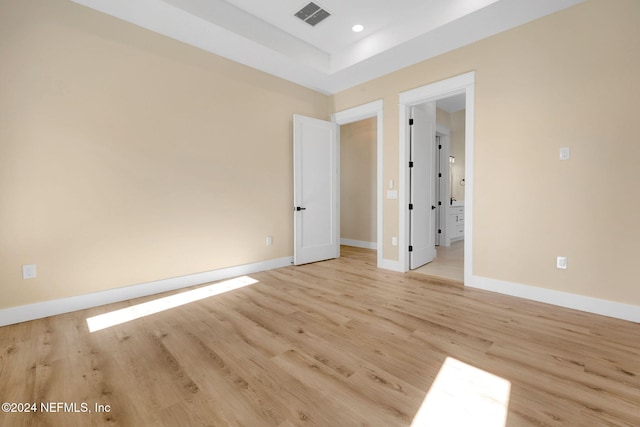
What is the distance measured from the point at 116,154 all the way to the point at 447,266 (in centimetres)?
475

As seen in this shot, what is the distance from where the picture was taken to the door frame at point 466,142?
132 inches

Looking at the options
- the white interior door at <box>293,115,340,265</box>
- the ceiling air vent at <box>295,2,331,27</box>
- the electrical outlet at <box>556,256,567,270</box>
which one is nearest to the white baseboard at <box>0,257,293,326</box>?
the white interior door at <box>293,115,340,265</box>

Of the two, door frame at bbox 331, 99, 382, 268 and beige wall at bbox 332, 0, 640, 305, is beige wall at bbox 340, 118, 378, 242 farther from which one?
beige wall at bbox 332, 0, 640, 305

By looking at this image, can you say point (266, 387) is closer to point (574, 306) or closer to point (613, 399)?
point (613, 399)

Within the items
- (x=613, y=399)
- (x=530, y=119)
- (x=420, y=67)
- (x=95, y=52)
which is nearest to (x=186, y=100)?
(x=95, y=52)

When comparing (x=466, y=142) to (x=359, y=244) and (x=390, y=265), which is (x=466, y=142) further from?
(x=359, y=244)

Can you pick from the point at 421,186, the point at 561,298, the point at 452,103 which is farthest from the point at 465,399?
the point at 452,103

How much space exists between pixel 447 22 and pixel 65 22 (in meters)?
3.89

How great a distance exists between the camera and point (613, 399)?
1.48 meters

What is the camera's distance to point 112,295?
293cm

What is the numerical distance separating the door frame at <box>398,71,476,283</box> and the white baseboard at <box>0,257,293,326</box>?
229 centimetres

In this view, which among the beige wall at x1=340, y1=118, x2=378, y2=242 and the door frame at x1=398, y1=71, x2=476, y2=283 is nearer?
the door frame at x1=398, y1=71, x2=476, y2=283

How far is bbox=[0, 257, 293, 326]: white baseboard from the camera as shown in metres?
2.48

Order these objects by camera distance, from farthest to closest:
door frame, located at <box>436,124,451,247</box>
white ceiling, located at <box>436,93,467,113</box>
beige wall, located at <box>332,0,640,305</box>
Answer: door frame, located at <box>436,124,451,247</box> → white ceiling, located at <box>436,93,467,113</box> → beige wall, located at <box>332,0,640,305</box>
